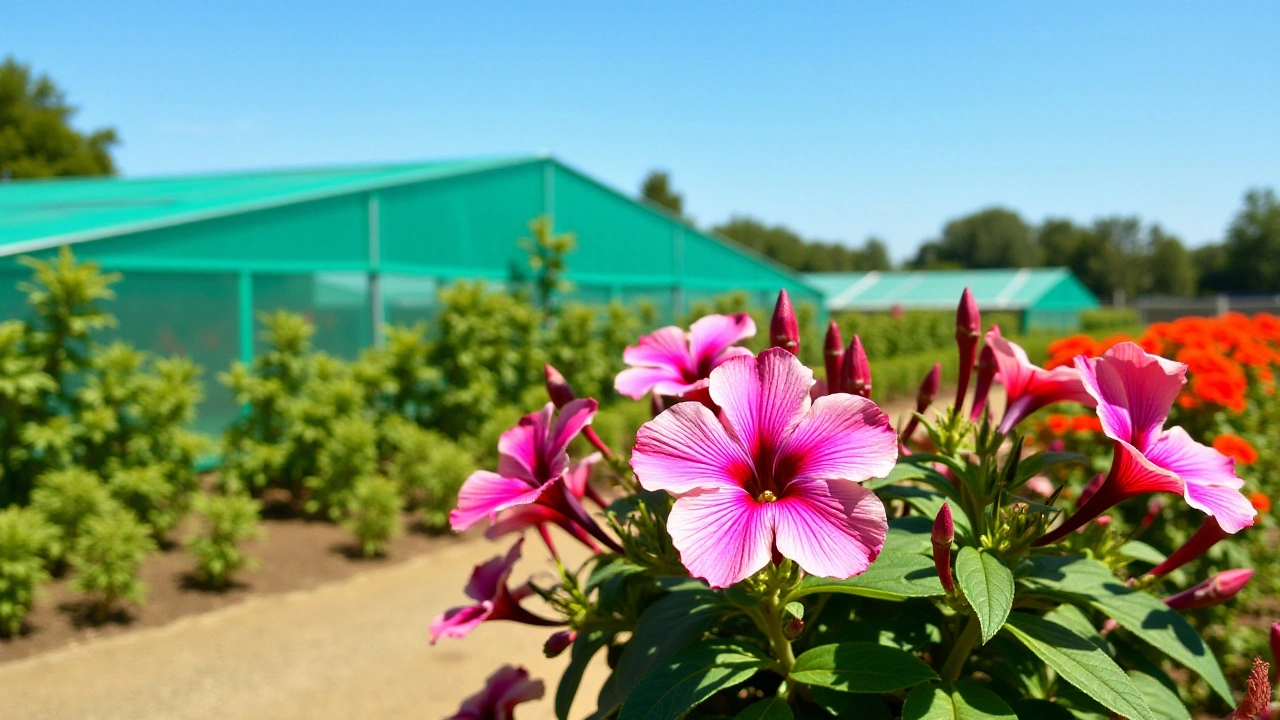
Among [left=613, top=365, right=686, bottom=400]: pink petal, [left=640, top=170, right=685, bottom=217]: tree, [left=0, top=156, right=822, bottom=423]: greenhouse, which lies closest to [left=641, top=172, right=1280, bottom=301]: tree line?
[left=640, top=170, right=685, bottom=217]: tree

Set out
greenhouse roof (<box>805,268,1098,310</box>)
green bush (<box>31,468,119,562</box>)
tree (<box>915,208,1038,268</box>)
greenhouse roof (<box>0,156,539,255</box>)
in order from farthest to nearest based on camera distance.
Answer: tree (<box>915,208,1038,268</box>) < greenhouse roof (<box>805,268,1098,310</box>) < greenhouse roof (<box>0,156,539,255</box>) < green bush (<box>31,468,119,562</box>)

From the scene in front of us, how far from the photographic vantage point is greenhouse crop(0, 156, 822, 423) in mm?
7359

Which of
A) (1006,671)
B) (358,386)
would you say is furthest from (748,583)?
(358,386)

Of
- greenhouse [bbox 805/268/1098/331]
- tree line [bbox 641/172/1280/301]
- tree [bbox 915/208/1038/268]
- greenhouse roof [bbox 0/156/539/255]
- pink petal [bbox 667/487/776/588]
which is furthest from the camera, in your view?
tree [bbox 915/208/1038/268]

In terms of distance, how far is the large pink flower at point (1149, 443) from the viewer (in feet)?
3.02

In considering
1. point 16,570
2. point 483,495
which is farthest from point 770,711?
point 16,570

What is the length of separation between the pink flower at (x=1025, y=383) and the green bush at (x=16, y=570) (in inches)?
201

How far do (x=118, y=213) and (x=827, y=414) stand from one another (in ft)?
30.6

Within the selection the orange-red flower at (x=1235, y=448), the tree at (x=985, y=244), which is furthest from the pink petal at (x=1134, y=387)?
the tree at (x=985, y=244)

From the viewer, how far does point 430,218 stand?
10.5 m

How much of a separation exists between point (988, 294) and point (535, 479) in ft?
99.8

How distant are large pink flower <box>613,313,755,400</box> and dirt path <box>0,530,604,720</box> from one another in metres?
3.27

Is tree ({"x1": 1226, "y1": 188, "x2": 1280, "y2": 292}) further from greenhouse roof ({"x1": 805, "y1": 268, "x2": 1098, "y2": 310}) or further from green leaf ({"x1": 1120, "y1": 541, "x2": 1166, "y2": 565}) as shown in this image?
greenhouse roof ({"x1": 805, "y1": 268, "x2": 1098, "y2": 310})

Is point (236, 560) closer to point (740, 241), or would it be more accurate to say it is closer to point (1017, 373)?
point (1017, 373)
